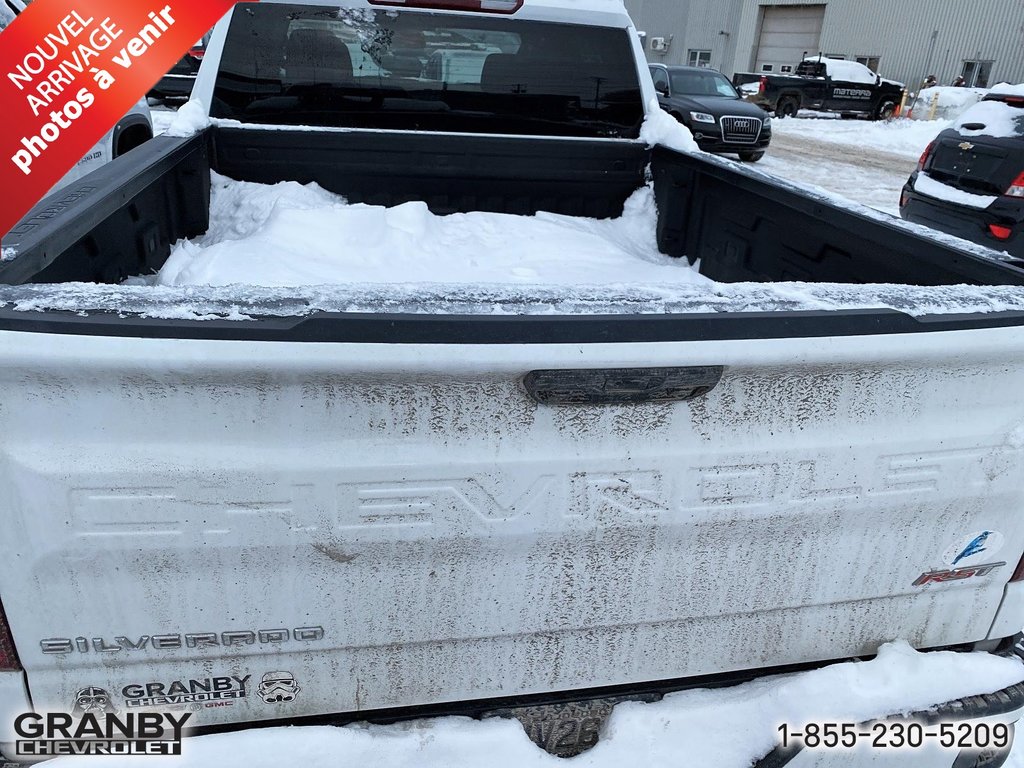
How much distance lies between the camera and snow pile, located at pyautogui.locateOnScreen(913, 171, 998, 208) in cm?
718

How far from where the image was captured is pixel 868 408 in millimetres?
1497

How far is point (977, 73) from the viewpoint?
29.2 meters

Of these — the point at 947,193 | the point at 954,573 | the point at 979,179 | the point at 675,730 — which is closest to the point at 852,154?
the point at 947,193

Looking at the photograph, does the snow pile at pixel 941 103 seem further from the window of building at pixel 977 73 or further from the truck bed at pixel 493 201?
the truck bed at pixel 493 201

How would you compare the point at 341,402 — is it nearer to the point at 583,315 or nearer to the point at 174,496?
the point at 174,496

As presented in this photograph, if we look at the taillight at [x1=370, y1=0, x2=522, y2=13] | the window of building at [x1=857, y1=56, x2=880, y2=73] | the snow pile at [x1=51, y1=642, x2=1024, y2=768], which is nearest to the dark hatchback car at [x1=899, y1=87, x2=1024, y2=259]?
the taillight at [x1=370, y1=0, x2=522, y2=13]

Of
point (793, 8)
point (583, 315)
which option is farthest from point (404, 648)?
point (793, 8)

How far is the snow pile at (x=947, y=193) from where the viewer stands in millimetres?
7180

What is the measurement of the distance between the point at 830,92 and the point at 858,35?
37.0 ft

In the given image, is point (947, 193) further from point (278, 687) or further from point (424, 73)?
point (278, 687)

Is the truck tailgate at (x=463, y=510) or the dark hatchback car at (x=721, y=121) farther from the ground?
the dark hatchback car at (x=721, y=121)

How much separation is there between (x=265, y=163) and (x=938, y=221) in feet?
21.6

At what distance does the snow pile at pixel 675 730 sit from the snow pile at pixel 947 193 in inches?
261

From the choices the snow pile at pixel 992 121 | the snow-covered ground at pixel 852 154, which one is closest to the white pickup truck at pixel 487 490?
the snow pile at pixel 992 121
